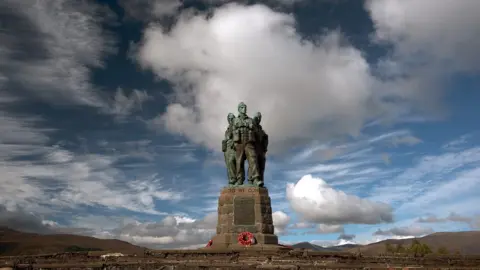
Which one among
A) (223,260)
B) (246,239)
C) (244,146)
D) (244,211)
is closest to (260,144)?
(244,146)

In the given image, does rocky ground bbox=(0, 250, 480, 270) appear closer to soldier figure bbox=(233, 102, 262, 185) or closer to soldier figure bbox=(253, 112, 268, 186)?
soldier figure bbox=(233, 102, 262, 185)

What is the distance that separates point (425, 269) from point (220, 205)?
9.91 m

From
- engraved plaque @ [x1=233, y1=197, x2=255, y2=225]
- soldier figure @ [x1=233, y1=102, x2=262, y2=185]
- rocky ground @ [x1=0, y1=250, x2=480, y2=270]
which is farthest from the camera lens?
soldier figure @ [x1=233, y1=102, x2=262, y2=185]

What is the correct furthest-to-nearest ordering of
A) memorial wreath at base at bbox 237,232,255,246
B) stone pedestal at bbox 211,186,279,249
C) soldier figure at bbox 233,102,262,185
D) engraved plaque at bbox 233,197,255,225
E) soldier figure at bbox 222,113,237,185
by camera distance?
soldier figure at bbox 222,113,237,185, soldier figure at bbox 233,102,262,185, engraved plaque at bbox 233,197,255,225, stone pedestal at bbox 211,186,279,249, memorial wreath at base at bbox 237,232,255,246

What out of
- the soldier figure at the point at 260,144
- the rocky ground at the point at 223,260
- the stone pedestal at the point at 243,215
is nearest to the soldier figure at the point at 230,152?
the stone pedestal at the point at 243,215

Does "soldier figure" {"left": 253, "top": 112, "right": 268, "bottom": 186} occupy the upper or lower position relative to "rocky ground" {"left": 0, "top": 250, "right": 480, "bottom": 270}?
upper

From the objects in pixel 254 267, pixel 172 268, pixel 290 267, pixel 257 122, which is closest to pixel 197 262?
pixel 172 268

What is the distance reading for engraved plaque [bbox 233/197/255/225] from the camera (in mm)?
21094

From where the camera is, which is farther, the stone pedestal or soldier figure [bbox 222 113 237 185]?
soldier figure [bbox 222 113 237 185]

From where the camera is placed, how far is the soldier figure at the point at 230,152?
73.8 feet

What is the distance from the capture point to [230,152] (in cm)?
2275

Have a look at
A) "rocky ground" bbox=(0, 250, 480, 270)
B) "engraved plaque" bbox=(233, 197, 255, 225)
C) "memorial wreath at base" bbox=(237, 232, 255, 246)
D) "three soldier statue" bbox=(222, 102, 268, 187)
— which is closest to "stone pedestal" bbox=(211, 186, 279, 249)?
"engraved plaque" bbox=(233, 197, 255, 225)

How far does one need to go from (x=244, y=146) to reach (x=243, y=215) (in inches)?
134

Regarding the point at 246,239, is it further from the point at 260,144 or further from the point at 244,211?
the point at 260,144
